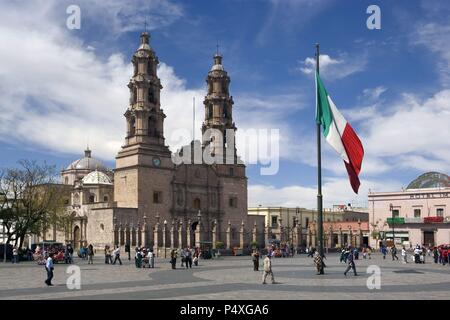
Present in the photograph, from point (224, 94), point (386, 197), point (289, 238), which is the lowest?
point (289, 238)

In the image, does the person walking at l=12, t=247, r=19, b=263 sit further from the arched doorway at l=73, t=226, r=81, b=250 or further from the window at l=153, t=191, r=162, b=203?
the window at l=153, t=191, r=162, b=203

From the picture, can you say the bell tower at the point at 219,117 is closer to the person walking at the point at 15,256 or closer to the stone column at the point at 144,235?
the stone column at the point at 144,235

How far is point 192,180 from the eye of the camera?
2813 inches

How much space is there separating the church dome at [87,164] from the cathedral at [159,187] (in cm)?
1486

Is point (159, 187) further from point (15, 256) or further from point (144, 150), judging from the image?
point (15, 256)

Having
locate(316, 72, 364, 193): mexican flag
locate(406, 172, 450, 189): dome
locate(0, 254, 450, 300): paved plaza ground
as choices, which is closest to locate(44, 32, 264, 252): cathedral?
locate(406, 172, 450, 189): dome

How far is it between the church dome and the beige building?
27921 millimetres

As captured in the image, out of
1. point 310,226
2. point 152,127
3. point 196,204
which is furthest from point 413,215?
point 152,127

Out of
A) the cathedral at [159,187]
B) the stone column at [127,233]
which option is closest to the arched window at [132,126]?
the cathedral at [159,187]

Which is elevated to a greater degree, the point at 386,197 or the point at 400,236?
the point at 386,197

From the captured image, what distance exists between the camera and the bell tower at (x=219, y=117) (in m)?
75.3

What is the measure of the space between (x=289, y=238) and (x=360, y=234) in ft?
34.2

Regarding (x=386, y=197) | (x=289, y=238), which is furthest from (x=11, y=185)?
(x=386, y=197)
